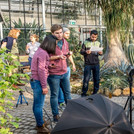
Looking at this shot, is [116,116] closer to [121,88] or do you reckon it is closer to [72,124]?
[72,124]

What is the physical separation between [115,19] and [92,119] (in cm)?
605

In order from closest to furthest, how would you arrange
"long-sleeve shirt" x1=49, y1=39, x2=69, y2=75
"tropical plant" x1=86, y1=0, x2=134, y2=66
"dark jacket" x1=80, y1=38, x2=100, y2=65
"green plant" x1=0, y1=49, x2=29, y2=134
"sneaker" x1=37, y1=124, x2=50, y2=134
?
"green plant" x1=0, y1=49, x2=29, y2=134
"sneaker" x1=37, y1=124, x2=50, y2=134
"long-sleeve shirt" x1=49, y1=39, x2=69, y2=75
"dark jacket" x1=80, y1=38, x2=100, y2=65
"tropical plant" x1=86, y1=0, x2=134, y2=66

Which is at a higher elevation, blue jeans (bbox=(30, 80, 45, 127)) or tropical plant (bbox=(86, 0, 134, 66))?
tropical plant (bbox=(86, 0, 134, 66))

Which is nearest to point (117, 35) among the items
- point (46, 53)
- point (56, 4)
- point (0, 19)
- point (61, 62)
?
point (0, 19)

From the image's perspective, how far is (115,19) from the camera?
293 inches

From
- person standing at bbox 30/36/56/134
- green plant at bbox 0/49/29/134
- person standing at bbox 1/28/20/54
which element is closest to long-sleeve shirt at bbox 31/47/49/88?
person standing at bbox 30/36/56/134

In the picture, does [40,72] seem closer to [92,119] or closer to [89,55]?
[92,119]

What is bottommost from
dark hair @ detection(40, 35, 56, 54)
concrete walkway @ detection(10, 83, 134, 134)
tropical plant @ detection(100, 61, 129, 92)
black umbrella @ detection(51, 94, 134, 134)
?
concrete walkway @ detection(10, 83, 134, 134)

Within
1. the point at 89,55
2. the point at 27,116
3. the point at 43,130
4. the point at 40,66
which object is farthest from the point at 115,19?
the point at 43,130

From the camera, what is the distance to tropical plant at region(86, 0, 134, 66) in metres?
7.40

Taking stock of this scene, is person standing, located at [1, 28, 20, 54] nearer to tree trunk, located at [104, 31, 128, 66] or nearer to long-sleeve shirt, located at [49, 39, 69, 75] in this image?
long-sleeve shirt, located at [49, 39, 69, 75]

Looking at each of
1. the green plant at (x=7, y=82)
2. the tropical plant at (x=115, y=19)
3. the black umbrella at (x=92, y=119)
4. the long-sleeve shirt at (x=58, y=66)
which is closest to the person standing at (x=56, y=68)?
the long-sleeve shirt at (x=58, y=66)

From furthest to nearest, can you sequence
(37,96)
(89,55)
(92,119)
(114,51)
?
1. (114,51)
2. (89,55)
3. (37,96)
4. (92,119)

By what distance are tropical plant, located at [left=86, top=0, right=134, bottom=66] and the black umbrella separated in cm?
540
